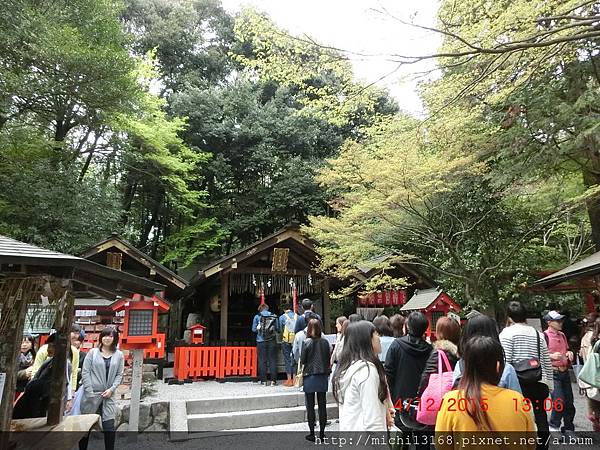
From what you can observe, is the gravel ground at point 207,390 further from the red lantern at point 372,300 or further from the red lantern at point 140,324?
the red lantern at point 372,300

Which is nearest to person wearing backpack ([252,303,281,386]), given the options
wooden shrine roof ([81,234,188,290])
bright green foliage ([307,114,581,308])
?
bright green foliage ([307,114,581,308])

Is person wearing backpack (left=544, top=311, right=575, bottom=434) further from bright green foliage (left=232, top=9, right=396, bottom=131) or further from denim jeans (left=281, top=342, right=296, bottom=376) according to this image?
denim jeans (left=281, top=342, right=296, bottom=376)

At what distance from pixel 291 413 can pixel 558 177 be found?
32.9 feet

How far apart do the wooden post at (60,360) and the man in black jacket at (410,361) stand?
3.59 m

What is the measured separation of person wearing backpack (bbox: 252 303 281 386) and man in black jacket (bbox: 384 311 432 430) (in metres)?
6.42

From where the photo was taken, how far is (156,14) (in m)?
21.7

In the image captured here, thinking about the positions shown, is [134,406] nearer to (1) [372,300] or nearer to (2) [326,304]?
(2) [326,304]

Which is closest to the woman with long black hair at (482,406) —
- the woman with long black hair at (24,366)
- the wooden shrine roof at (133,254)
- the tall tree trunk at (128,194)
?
the woman with long black hair at (24,366)

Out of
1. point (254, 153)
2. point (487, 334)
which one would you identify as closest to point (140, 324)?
point (487, 334)

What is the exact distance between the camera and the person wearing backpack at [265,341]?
393 inches

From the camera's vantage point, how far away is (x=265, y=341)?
1002cm

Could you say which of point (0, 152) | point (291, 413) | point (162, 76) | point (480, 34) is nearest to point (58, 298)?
point (291, 413)

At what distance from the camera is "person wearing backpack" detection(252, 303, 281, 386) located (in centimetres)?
999

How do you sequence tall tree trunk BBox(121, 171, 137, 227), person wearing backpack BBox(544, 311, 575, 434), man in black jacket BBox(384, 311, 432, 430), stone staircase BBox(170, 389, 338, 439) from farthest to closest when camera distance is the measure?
tall tree trunk BBox(121, 171, 137, 227)
stone staircase BBox(170, 389, 338, 439)
person wearing backpack BBox(544, 311, 575, 434)
man in black jacket BBox(384, 311, 432, 430)
